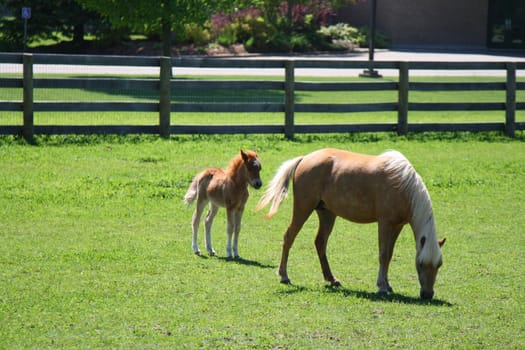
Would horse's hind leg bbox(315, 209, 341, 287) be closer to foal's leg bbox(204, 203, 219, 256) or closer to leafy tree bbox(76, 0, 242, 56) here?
foal's leg bbox(204, 203, 219, 256)

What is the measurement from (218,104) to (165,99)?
3.34 ft

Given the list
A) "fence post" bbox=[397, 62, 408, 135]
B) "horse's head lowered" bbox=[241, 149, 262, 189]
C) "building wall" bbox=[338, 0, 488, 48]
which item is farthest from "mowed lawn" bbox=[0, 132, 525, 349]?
"building wall" bbox=[338, 0, 488, 48]

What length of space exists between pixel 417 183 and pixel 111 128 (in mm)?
9509

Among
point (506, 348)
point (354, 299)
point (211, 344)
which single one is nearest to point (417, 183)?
point (354, 299)

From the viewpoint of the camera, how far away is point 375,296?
7.62m

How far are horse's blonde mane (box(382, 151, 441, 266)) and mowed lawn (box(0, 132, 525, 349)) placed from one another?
0.44 metres

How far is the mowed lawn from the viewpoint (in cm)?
653

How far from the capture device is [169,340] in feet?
20.6

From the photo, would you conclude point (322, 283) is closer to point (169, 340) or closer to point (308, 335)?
point (308, 335)

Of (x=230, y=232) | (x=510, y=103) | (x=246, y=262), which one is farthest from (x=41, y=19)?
(x=246, y=262)

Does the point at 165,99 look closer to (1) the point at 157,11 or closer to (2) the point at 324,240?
(2) the point at 324,240

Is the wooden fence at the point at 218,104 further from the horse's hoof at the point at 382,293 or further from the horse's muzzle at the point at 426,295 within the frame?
the horse's muzzle at the point at 426,295

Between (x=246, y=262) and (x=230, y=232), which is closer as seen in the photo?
(x=246, y=262)

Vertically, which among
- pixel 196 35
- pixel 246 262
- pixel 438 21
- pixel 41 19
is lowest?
pixel 246 262
